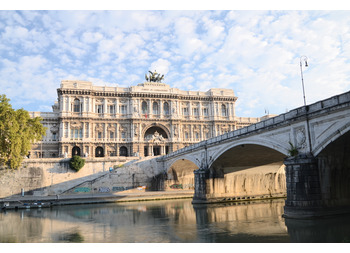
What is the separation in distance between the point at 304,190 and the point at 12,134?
3974 cm

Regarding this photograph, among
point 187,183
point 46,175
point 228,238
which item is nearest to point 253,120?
point 187,183

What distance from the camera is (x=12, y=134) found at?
4472 centimetres

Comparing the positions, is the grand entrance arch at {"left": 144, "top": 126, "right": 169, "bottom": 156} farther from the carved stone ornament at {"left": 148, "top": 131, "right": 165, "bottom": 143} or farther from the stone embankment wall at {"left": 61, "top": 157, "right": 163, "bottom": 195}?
the stone embankment wall at {"left": 61, "top": 157, "right": 163, "bottom": 195}

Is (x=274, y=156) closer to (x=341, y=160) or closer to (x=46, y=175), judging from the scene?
(x=341, y=160)

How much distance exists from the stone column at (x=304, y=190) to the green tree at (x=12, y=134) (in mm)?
38092

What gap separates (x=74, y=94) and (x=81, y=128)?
24.6ft

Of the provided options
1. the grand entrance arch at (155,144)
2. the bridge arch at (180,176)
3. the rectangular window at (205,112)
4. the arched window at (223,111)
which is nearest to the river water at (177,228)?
the bridge arch at (180,176)

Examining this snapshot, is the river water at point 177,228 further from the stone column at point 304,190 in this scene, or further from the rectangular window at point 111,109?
the rectangular window at point 111,109

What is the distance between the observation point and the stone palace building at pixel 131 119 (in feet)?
217

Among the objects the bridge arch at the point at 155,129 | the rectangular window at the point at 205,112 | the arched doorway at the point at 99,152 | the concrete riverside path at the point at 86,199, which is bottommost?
the concrete riverside path at the point at 86,199

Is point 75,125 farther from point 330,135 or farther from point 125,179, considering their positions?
point 330,135

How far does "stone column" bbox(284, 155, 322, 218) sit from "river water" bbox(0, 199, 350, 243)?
711mm

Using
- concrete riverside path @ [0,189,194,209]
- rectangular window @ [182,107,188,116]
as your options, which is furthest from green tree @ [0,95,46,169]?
rectangular window @ [182,107,188,116]

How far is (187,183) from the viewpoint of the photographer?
2297 inches
